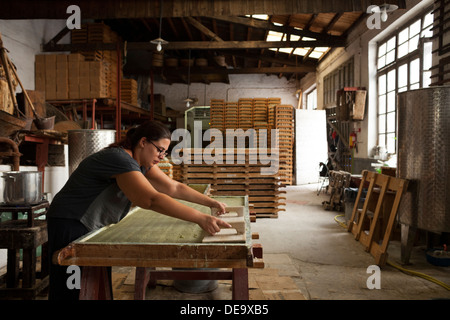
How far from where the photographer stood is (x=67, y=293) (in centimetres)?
230

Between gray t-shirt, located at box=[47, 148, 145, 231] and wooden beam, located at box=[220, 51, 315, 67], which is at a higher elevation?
wooden beam, located at box=[220, 51, 315, 67]

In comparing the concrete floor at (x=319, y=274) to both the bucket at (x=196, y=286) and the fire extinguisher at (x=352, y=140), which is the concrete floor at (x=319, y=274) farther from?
the fire extinguisher at (x=352, y=140)

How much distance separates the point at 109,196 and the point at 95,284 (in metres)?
0.56

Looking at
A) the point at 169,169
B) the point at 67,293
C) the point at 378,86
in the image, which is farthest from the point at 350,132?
the point at 67,293

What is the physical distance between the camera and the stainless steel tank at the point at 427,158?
14.2 ft

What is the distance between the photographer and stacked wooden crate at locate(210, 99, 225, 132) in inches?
436

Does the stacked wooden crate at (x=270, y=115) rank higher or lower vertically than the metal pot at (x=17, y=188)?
higher

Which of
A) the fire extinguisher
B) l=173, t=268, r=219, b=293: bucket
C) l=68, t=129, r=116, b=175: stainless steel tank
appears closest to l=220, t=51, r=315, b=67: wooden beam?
the fire extinguisher

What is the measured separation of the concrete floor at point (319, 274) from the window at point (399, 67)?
13.5ft

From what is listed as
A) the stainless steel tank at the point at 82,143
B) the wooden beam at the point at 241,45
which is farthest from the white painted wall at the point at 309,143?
the stainless steel tank at the point at 82,143

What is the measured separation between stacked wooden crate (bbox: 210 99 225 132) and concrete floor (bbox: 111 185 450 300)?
495 centimetres

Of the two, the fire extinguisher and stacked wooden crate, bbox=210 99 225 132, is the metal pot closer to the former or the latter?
stacked wooden crate, bbox=210 99 225 132
